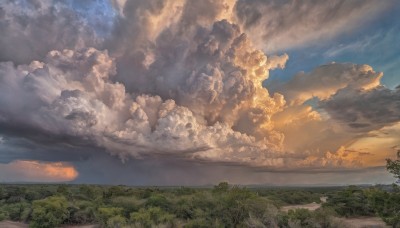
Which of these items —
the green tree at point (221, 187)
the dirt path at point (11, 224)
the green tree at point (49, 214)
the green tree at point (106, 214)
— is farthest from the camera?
the green tree at point (221, 187)

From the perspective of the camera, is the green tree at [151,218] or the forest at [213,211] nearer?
the forest at [213,211]

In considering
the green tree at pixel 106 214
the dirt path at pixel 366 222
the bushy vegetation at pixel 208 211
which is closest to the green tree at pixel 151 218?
the bushy vegetation at pixel 208 211

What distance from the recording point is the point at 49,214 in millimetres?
57188

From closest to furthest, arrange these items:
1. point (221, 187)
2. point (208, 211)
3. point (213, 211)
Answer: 1. point (213, 211)
2. point (208, 211)
3. point (221, 187)

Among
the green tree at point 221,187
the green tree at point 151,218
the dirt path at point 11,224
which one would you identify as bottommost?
the dirt path at point 11,224

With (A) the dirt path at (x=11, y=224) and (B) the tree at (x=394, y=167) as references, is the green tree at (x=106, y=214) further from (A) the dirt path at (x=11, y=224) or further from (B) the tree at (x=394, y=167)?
(B) the tree at (x=394, y=167)

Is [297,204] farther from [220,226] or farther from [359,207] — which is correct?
[220,226]

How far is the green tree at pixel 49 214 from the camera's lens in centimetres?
5641

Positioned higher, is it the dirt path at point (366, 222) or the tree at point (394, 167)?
the tree at point (394, 167)

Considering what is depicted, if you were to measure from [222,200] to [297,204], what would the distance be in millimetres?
57638

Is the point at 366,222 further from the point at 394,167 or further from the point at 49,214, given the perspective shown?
the point at 49,214

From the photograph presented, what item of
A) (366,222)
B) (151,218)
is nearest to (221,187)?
(151,218)

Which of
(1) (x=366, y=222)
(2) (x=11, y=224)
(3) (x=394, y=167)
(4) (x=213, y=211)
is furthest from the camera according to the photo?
(2) (x=11, y=224)

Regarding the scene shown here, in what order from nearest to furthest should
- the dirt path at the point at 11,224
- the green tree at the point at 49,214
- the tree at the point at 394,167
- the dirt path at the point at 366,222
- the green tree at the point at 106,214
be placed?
the tree at the point at 394,167
the dirt path at the point at 366,222
the green tree at the point at 106,214
the green tree at the point at 49,214
the dirt path at the point at 11,224
